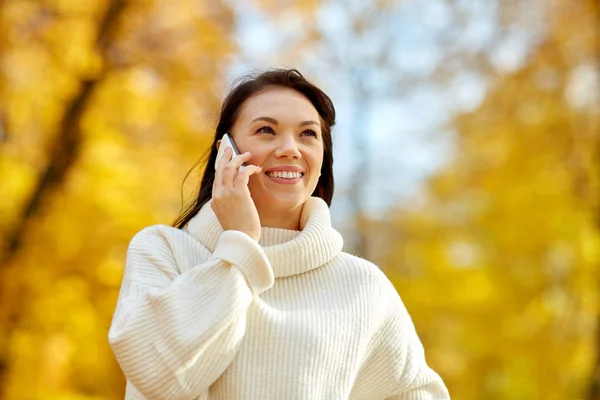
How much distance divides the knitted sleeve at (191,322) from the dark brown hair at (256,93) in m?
0.45

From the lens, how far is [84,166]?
7145 millimetres

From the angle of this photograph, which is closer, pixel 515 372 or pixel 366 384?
pixel 366 384

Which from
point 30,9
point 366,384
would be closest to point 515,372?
point 30,9

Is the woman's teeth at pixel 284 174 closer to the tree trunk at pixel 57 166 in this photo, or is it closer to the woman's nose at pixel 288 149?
the woman's nose at pixel 288 149

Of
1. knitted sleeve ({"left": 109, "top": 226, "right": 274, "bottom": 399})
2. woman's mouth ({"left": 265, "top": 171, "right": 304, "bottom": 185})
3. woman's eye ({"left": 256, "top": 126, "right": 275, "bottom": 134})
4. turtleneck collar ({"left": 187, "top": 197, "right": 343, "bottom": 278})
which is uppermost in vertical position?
woman's eye ({"left": 256, "top": 126, "right": 275, "bottom": 134})

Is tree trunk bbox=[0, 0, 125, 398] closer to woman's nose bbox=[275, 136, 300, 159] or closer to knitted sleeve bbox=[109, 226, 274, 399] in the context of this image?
woman's nose bbox=[275, 136, 300, 159]

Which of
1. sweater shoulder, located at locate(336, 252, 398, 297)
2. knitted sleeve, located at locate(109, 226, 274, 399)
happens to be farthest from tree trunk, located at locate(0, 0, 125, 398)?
knitted sleeve, located at locate(109, 226, 274, 399)

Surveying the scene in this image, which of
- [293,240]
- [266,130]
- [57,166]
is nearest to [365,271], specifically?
[293,240]

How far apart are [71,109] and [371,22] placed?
5555 mm

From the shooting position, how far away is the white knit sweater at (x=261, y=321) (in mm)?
1830

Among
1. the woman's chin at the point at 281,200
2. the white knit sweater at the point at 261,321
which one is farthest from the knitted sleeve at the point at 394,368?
the woman's chin at the point at 281,200

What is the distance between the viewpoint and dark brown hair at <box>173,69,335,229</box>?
7.37ft

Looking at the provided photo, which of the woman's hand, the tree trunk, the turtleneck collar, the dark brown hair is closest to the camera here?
the woman's hand

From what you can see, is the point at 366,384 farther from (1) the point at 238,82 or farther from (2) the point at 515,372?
(2) the point at 515,372
